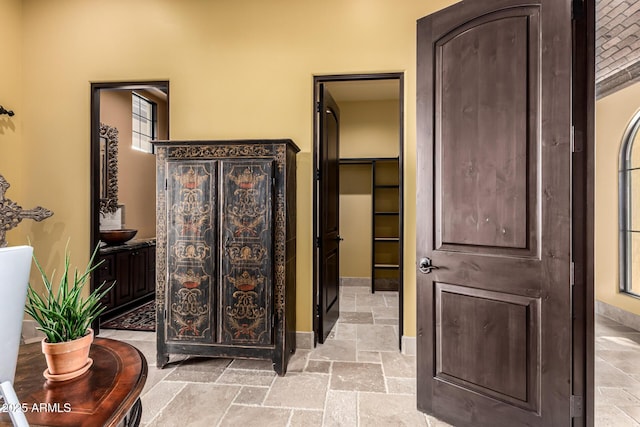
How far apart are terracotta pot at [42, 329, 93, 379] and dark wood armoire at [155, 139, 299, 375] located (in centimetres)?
152

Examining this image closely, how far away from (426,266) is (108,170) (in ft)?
14.0

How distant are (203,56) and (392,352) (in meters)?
3.32

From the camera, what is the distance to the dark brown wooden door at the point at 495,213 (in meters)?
1.70

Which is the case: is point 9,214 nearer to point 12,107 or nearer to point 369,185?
point 12,107

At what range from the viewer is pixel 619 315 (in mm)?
Answer: 4043

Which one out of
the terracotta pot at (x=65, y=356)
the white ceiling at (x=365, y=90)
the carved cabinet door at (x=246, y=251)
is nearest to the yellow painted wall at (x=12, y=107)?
the carved cabinet door at (x=246, y=251)

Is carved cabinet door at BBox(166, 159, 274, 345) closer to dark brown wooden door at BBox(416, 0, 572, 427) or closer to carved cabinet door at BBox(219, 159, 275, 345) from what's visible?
carved cabinet door at BBox(219, 159, 275, 345)

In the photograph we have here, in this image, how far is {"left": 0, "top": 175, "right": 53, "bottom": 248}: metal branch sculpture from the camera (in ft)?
9.77

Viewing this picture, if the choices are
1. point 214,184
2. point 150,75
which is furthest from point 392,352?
point 150,75

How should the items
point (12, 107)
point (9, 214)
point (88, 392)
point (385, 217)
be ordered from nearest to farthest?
point (88, 392) < point (9, 214) < point (12, 107) < point (385, 217)

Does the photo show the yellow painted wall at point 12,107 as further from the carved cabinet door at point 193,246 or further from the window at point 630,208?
the window at point 630,208

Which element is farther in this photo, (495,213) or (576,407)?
(495,213)

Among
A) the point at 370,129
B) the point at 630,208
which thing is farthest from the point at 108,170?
the point at 630,208

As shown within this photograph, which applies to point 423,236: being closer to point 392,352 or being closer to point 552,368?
point 552,368
